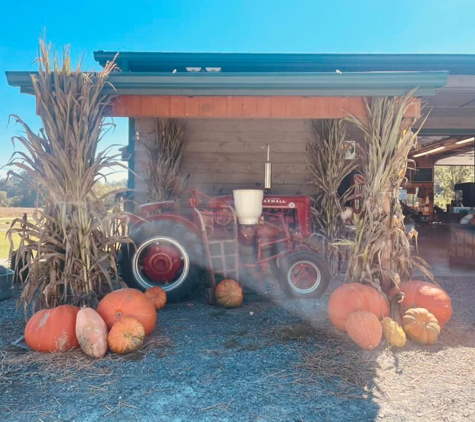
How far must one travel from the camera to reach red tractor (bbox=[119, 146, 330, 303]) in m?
4.14

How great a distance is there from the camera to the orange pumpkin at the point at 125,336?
9.43ft

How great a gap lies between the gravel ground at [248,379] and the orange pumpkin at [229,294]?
0.53 meters

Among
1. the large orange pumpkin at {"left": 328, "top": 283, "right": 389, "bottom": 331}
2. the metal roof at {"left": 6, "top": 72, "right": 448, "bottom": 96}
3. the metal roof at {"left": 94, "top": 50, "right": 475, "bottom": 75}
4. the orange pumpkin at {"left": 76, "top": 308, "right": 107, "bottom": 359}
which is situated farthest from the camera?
the metal roof at {"left": 94, "top": 50, "right": 475, "bottom": 75}

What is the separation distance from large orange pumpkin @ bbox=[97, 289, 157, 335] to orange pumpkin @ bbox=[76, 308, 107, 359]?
181 millimetres

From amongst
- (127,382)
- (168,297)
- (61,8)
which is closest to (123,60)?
(61,8)

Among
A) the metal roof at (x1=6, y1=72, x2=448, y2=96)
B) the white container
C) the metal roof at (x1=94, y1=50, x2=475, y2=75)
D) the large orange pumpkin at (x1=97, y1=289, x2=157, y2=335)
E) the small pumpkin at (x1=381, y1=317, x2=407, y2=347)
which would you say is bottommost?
the small pumpkin at (x1=381, y1=317, x2=407, y2=347)

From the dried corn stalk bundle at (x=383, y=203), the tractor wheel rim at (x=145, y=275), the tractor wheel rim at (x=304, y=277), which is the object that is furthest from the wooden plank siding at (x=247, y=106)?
the tractor wheel rim at (x=304, y=277)

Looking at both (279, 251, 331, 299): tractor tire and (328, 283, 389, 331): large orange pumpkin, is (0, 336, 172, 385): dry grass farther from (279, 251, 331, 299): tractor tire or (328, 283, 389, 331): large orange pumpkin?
(279, 251, 331, 299): tractor tire

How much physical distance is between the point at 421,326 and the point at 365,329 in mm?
538

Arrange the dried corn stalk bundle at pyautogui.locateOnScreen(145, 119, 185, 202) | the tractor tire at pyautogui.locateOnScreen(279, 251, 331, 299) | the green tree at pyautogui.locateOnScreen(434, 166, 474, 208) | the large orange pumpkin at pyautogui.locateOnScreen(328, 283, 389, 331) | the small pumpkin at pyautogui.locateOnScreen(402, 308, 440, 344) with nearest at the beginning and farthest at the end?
the small pumpkin at pyautogui.locateOnScreen(402, 308, 440, 344)
the large orange pumpkin at pyautogui.locateOnScreen(328, 283, 389, 331)
the tractor tire at pyautogui.locateOnScreen(279, 251, 331, 299)
the dried corn stalk bundle at pyautogui.locateOnScreen(145, 119, 185, 202)
the green tree at pyautogui.locateOnScreen(434, 166, 474, 208)

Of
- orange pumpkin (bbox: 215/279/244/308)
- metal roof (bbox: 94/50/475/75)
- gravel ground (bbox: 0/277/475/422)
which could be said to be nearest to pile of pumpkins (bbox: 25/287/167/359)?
gravel ground (bbox: 0/277/475/422)

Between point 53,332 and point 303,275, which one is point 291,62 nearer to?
point 303,275

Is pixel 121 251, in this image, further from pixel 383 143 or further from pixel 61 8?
pixel 61 8

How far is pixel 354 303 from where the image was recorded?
132 inches
